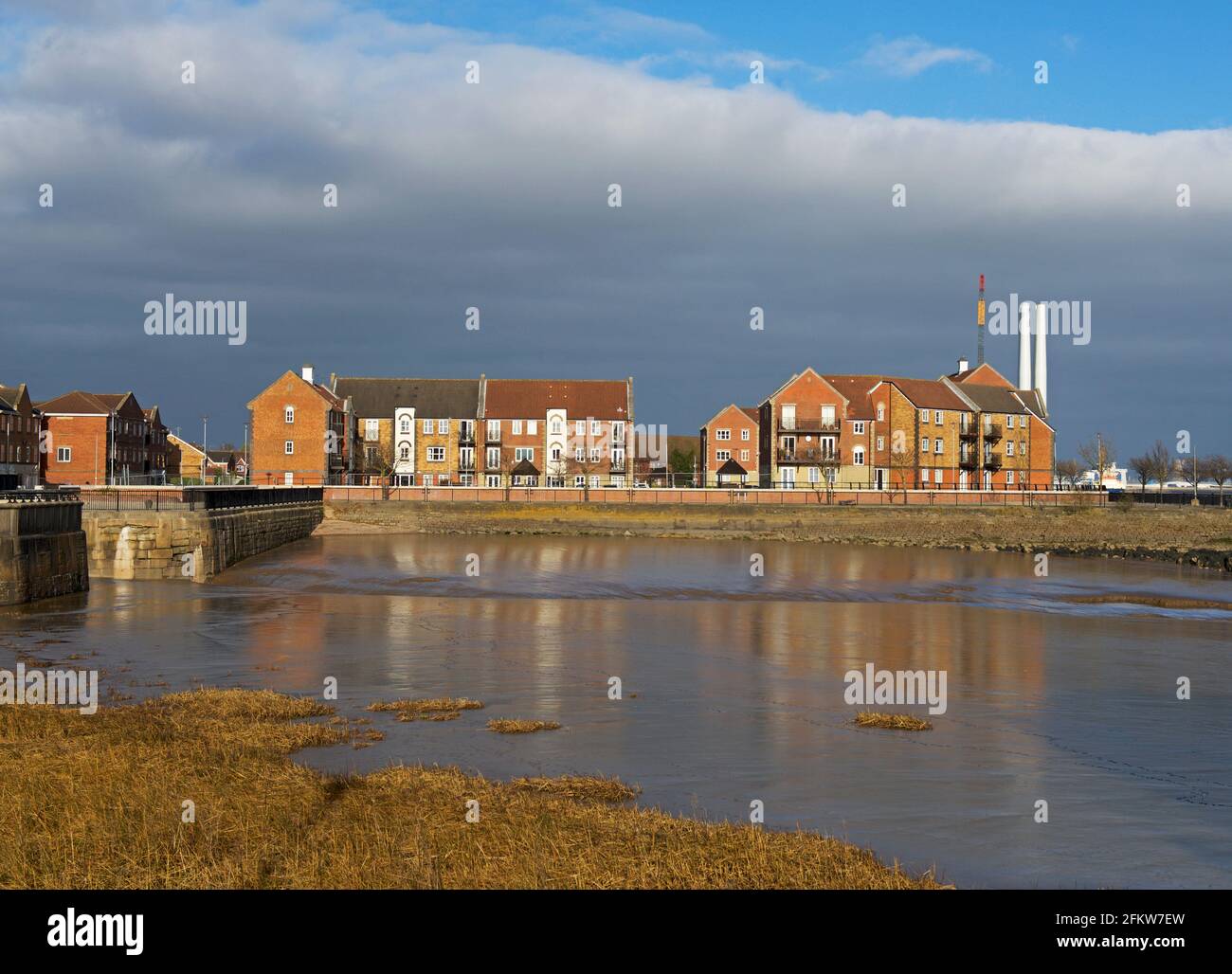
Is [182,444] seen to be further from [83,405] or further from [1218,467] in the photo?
[1218,467]

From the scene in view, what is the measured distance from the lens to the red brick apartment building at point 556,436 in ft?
380

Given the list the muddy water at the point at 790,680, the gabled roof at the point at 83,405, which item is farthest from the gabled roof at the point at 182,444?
the muddy water at the point at 790,680

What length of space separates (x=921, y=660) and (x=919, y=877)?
56.0 feet

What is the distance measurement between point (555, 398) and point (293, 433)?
26894mm

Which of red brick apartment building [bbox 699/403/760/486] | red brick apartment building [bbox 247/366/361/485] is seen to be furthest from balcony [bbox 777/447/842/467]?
red brick apartment building [bbox 247/366/361/485]

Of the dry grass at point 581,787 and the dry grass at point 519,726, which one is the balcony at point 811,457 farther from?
the dry grass at point 581,787

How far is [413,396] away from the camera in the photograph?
12019 centimetres

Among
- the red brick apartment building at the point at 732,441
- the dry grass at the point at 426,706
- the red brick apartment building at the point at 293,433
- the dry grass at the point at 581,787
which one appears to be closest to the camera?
the dry grass at the point at 581,787

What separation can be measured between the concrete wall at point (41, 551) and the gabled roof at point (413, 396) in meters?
78.3

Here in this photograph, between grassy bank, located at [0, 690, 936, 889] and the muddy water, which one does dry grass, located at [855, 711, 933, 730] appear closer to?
the muddy water

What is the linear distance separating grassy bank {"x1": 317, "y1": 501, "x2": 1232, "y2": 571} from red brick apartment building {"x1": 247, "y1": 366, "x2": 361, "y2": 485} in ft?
65.7

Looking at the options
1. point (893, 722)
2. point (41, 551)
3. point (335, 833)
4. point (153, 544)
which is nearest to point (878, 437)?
point (153, 544)

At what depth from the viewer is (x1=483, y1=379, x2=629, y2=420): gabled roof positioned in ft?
388
